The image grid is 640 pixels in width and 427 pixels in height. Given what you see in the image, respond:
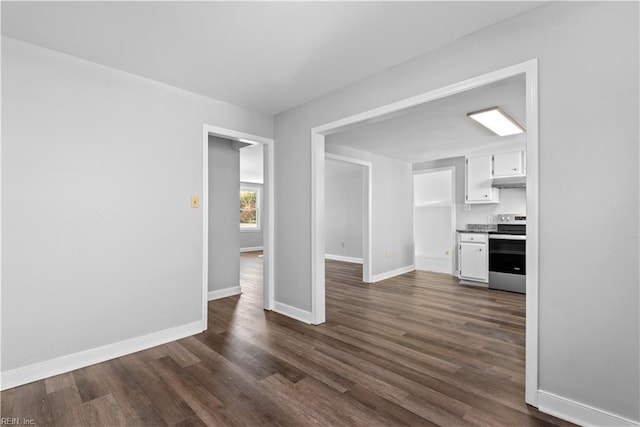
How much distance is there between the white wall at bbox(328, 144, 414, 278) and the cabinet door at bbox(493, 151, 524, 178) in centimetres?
174

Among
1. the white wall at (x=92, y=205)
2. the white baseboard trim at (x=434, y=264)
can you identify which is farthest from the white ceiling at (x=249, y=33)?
the white baseboard trim at (x=434, y=264)

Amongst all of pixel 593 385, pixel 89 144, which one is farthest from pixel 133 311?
pixel 593 385

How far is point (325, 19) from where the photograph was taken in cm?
199

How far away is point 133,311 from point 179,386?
95 cm

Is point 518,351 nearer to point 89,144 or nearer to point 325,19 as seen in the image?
point 325,19

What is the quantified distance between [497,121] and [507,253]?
7.19 ft

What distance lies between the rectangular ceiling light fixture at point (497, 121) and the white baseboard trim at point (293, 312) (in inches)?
118

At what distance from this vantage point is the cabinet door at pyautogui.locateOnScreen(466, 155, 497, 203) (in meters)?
5.34

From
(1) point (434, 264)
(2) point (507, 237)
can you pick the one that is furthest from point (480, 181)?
(1) point (434, 264)

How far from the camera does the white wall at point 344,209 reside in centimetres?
793

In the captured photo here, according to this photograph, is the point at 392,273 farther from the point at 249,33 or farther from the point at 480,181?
the point at 249,33

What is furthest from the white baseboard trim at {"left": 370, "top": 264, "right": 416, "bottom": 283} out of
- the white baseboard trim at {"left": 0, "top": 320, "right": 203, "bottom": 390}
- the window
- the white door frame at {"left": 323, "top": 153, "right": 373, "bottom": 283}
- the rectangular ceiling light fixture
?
the window

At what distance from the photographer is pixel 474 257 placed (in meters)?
5.18

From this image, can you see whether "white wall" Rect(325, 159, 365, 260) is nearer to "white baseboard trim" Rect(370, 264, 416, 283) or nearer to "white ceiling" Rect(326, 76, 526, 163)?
"white baseboard trim" Rect(370, 264, 416, 283)
